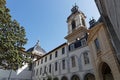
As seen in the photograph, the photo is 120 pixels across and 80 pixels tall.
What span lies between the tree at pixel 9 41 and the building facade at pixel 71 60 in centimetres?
1107

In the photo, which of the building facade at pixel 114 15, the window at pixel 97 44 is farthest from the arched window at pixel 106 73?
the building facade at pixel 114 15

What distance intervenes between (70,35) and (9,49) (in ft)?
65.6

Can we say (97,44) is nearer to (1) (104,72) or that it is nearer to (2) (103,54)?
(2) (103,54)

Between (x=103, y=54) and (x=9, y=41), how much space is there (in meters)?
10.6

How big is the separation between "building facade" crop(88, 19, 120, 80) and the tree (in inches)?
357

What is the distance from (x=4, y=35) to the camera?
12383 mm

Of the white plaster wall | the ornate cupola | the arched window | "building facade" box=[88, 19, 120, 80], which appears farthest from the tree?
the white plaster wall

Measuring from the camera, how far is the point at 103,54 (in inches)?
522

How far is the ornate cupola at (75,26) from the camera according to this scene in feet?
94.3

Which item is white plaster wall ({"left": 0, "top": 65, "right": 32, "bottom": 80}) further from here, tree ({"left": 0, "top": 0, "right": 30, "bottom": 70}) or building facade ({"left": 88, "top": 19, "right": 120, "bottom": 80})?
building facade ({"left": 88, "top": 19, "right": 120, "bottom": 80})

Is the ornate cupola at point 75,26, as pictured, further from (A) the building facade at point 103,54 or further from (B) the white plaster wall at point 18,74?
(B) the white plaster wall at point 18,74

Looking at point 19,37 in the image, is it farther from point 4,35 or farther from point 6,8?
point 6,8

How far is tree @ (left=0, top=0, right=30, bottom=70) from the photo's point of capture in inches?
472

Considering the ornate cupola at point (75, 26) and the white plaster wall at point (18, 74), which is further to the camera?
the white plaster wall at point (18, 74)
